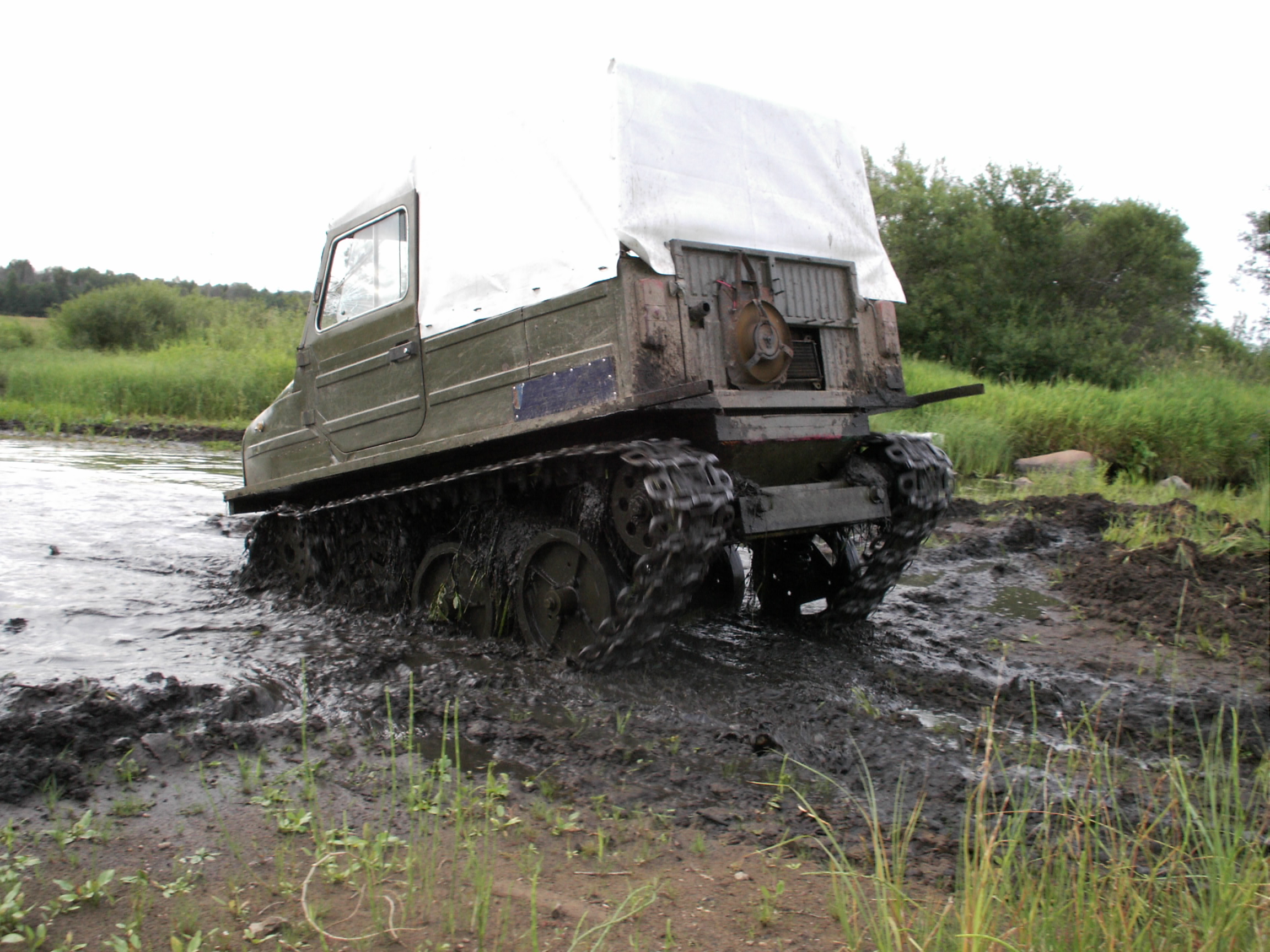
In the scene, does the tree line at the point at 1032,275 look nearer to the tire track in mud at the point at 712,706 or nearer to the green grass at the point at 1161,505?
the green grass at the point at 1161,505

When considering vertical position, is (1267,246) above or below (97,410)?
above

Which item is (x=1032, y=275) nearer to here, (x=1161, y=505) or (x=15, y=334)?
(x=1161, y=505)

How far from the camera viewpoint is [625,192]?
438cm

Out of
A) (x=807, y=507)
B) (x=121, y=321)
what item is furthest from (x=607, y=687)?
(x=121, y=321)

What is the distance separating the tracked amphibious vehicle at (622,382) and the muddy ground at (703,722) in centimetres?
37

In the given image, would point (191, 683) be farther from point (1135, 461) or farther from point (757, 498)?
point (1135, 461)

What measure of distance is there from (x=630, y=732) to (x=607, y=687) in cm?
51

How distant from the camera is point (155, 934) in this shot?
7.89ft

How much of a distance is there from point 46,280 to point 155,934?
58.6m

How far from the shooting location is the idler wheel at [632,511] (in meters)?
4.24

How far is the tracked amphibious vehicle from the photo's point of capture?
14.4 feet

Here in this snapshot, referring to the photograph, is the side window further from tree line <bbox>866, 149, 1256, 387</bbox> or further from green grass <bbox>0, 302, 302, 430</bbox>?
tree line <bbox>866, 149, 1256, 387</bbox>

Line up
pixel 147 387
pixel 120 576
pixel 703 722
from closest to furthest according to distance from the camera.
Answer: pixel 703 722
pixel 120 576
pixel 147 387

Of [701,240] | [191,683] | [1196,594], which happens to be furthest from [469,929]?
[1196,594]
